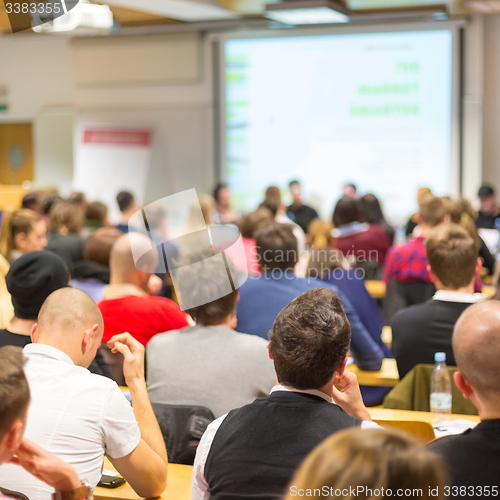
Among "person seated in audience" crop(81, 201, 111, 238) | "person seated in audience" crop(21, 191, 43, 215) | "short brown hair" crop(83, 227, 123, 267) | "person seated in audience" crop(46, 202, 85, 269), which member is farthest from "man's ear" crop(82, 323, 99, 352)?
"person seated in audience" crop(21, 191, 43, 215)

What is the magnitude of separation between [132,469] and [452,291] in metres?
1.79

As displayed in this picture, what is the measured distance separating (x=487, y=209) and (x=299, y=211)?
7.98 ft

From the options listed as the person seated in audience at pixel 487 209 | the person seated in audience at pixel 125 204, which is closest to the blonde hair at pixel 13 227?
the person seated in audience at pixel 125 204

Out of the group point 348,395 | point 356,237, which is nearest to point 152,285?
point 348,395

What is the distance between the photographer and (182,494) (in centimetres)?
195

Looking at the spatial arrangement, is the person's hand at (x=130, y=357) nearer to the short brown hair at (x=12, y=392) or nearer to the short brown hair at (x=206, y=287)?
the short brown hair at (x=206, y=287)

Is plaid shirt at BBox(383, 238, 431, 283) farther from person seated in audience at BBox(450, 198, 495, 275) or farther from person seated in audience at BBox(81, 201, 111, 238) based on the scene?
person seated in audience at BBox(81, 201, 111, 238)

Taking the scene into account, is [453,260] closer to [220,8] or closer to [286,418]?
[286,418]

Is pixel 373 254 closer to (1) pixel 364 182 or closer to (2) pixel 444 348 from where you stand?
(2) pixel 444 348

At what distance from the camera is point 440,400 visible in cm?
257

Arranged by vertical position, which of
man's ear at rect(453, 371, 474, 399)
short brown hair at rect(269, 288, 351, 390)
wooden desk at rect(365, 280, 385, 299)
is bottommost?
wooden desk at rect(365, 280, 385, 299)

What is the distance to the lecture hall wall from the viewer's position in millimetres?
9984

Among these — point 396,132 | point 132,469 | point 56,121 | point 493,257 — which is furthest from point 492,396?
point 56,121

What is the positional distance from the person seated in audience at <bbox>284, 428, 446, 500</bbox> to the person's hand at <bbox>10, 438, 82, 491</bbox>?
2.52ft
